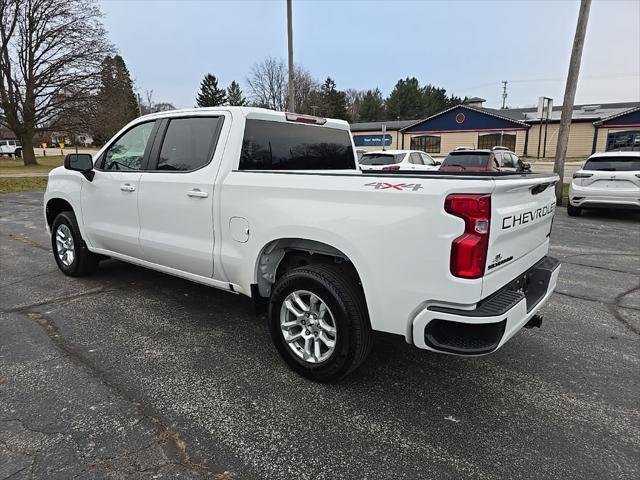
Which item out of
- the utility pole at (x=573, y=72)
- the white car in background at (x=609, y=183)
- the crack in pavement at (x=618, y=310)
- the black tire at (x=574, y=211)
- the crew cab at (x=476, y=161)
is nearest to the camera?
the crack in pavement at (x=618, y=310)

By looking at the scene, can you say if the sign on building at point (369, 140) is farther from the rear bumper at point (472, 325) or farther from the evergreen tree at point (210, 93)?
the rear bumper at point (472, 325)

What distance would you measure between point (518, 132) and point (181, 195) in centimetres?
4123

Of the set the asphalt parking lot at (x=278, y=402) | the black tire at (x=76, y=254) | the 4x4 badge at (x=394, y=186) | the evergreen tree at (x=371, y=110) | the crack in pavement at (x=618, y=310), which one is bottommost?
the crack in pavement at (x=618, y=310)

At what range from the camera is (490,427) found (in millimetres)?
A: 2637

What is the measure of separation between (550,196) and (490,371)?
1388 mm

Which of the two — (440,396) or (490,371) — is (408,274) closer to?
(440,396)

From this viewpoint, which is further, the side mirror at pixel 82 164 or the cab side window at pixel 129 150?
the side mirror at pixel 82 164

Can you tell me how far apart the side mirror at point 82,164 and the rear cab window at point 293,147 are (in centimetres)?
213

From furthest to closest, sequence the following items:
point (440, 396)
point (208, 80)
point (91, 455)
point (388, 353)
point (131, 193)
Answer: point (208, 80) → point (131, 193) → point (388, 353) → point (440, 396) → point (91, 455)

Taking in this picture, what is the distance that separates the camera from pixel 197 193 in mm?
3588

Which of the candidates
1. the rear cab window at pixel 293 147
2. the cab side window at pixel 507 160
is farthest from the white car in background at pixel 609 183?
the rear cab window at pixel 293 147

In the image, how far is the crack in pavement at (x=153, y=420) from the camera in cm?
228

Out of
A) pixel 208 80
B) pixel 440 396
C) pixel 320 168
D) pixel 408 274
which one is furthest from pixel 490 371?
pixel 208 80

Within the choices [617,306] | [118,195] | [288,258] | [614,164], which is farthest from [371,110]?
[288,258]
